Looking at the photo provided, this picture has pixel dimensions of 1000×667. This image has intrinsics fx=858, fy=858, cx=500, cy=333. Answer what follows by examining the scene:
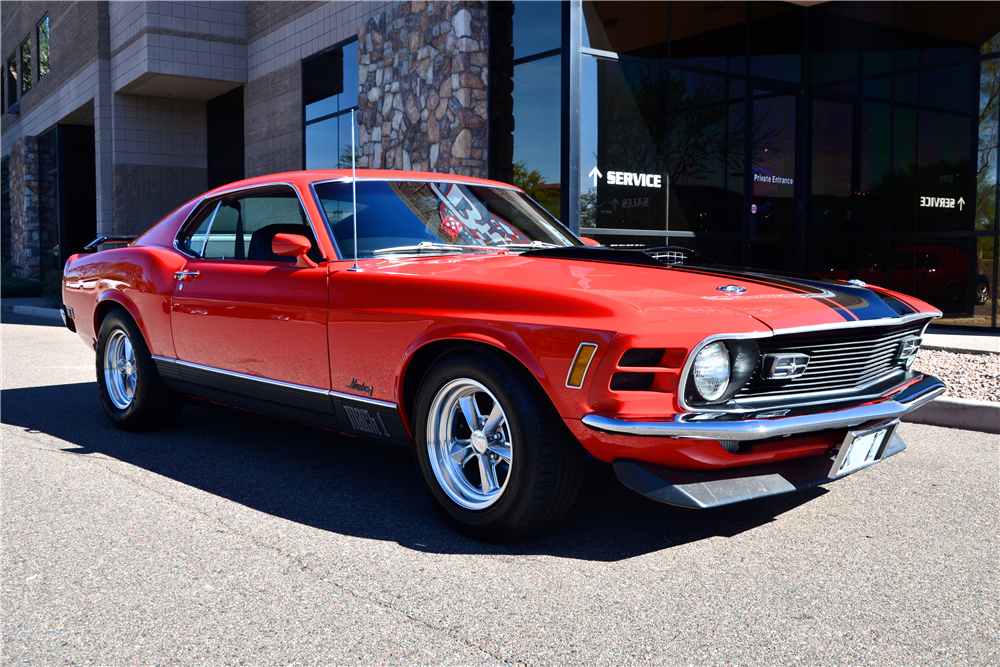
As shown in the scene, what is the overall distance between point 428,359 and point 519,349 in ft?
1.96

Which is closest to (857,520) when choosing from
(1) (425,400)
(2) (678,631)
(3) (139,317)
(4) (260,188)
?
(2) (678,631)

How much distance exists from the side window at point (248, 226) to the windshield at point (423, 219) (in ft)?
0.67

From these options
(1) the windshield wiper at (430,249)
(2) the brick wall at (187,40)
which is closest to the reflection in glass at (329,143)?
(2) the brick wall at (187,40)

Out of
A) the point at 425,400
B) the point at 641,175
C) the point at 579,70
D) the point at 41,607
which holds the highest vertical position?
the point at 579,70

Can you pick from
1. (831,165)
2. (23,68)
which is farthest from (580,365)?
(23,68)

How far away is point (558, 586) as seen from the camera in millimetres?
2930

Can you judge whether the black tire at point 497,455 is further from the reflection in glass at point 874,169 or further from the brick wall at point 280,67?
the brick wall at point 280,67

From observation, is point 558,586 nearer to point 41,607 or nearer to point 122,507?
point 41,607

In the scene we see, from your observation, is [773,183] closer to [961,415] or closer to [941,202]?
[941,202]

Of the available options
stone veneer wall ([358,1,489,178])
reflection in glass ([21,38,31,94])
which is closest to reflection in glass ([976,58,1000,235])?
stone veneer wall ([358,1,489,178])

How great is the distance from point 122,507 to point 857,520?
10.5 ft

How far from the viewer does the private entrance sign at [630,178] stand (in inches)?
448

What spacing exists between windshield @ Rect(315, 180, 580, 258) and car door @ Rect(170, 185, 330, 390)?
0.20 metres

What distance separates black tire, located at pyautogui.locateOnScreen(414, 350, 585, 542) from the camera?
10.2 ft
